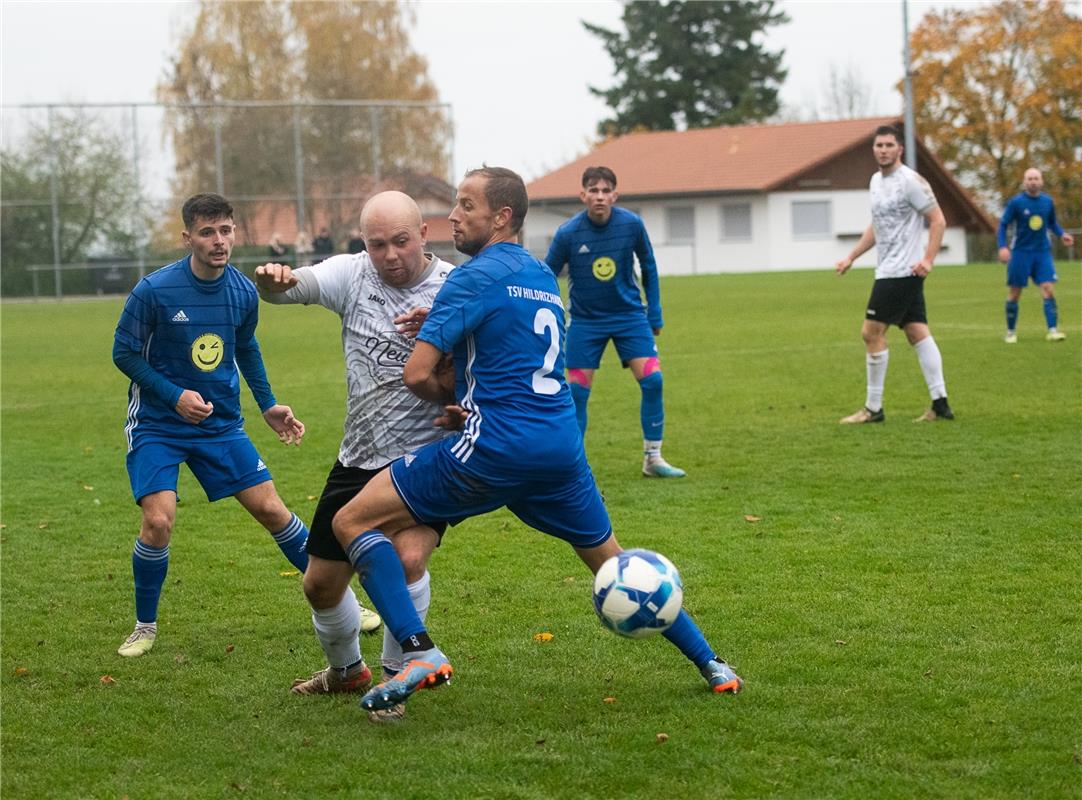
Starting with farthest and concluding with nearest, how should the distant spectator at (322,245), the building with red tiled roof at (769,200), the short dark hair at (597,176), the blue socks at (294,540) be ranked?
the building with red tiled roof at (769,200), the distant spectator at (322,245), the short dark hair at (597,176), the blue socks at (294,540)

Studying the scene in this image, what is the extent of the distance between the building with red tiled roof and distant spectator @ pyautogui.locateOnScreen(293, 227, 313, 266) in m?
12.8

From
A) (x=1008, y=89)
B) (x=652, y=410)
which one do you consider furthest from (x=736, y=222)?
(x=652, y=410)

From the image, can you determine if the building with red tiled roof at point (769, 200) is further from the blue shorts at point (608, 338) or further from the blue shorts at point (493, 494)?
the blue shorts at point (493, 494)

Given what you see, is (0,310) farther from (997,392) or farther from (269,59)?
(997,392)

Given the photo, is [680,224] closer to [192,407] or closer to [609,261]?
[609,261]

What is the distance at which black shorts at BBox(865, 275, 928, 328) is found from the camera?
11.5 meters

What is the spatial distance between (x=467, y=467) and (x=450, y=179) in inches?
1618

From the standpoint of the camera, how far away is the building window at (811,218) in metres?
53.2

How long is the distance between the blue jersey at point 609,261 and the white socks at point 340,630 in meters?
4.94

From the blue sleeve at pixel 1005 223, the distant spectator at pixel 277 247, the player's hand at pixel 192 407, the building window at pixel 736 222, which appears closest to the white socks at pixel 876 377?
the player's hand at pixel 192 407

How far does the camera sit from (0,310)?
121 ft

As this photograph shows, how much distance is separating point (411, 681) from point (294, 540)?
187 centimetres

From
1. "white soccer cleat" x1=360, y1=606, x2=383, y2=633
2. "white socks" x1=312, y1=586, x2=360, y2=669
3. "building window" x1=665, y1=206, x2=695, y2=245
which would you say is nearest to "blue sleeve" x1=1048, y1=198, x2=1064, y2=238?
"white soccer cleat" x1=360, y1=606, x2=383, y2=633

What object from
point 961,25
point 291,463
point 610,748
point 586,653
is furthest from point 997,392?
point 961,25
